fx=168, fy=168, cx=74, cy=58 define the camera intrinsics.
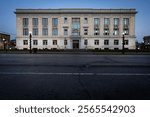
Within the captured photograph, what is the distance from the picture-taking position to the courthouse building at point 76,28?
71.8m

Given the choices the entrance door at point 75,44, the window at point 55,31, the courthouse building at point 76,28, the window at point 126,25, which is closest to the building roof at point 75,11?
the courthouse building at point 76,28

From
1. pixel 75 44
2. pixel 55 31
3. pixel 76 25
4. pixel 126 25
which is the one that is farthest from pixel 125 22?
pixel 55 31

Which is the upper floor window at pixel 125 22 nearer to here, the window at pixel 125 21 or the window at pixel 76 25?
the window at pixel 125 21

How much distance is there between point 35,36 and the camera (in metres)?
73.2

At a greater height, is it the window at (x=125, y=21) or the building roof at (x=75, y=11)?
the building roof at (x=75, y=11)

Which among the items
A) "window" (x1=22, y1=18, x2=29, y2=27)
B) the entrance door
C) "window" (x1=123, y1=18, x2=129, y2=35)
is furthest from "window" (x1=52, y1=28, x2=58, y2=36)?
"window" (x1=123, y1=18, x2=129, y2=35)

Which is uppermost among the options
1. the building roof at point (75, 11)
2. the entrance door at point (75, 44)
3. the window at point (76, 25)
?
the building roof at point (75, 11)

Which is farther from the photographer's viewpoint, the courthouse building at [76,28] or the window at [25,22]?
the window at [25,22]

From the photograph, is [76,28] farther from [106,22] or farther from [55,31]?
[106,22]

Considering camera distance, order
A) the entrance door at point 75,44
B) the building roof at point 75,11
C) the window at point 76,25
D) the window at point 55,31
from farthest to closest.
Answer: the window at point 55,31 → the window at point 76,25 → the entrance door at point 75,44 → the building roof at point 75,11

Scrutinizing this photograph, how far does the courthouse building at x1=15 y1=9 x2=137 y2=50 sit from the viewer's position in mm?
71750

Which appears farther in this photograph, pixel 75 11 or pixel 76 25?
pixel 76 25

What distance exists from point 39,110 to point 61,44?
2714 inches

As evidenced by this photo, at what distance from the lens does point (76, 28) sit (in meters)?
72.7
